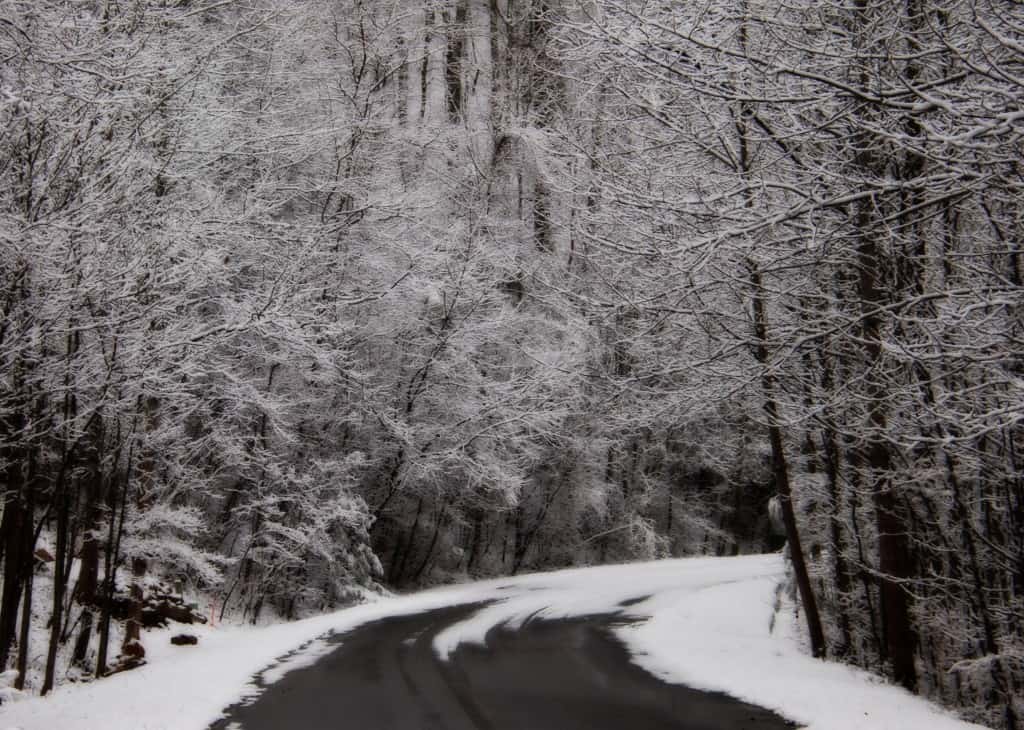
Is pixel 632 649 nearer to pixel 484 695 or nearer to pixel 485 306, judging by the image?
pixel 484 695

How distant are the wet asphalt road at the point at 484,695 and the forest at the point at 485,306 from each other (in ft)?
9.39

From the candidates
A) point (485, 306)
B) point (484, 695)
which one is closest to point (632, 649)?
point (484, 695)

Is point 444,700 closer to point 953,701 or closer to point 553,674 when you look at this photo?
point 553,674

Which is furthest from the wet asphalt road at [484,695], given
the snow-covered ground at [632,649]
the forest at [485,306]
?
the forest at [485,306]

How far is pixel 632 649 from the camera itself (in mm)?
12641

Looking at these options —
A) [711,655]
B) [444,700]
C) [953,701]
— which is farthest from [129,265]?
[953,701]

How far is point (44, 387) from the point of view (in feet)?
30.2

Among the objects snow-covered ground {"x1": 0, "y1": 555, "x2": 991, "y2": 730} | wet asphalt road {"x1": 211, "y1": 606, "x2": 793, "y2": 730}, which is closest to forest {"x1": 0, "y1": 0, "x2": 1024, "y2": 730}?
snow-covered ground {"x1": 0, "y1": 555, "x2": 991, "y2": 730}

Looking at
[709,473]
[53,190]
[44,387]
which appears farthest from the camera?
[709,473]

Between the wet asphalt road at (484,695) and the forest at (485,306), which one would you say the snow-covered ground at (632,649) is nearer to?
the wet asphalt road at (484,695)

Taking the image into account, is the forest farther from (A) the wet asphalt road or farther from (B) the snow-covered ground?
(A) the wet asphalt road

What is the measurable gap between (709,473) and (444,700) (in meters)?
26.6

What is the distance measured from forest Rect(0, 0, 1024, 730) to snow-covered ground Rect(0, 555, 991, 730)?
0.92 m

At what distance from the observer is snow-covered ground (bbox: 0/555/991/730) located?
8156 millimetres
